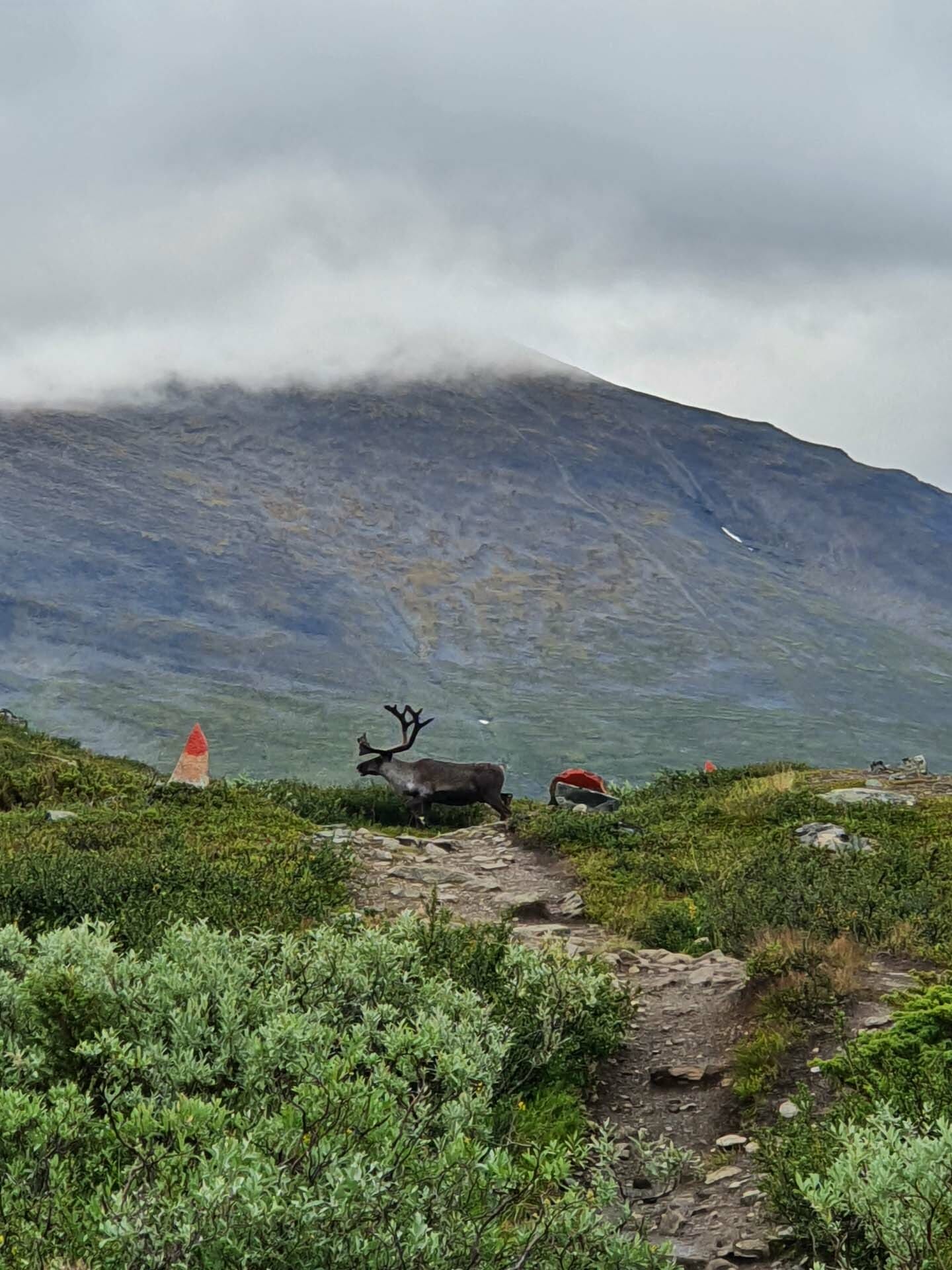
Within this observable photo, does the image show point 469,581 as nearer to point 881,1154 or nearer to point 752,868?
point 752,868

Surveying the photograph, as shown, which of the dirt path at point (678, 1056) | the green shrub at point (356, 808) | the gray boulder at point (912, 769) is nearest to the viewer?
the dirt path at point (678, 1056)

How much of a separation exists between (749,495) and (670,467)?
37.9 feet

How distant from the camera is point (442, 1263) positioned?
3.88 m

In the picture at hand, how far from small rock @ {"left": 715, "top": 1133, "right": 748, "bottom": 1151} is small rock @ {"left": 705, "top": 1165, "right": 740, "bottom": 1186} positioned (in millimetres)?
338

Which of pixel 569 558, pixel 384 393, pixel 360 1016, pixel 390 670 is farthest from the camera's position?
pixel 384 393

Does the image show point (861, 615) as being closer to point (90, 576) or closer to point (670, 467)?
point (670, 467)

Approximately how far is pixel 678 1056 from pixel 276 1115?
4.03m

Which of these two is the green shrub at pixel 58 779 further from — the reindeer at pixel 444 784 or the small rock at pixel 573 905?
the small rock at pixel 573 905

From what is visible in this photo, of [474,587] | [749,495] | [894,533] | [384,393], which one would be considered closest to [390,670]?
[474,587]

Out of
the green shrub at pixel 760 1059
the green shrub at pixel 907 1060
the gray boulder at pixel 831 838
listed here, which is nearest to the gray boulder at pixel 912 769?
the gray boulder at pixel 831 838

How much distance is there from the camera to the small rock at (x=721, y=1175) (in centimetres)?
624

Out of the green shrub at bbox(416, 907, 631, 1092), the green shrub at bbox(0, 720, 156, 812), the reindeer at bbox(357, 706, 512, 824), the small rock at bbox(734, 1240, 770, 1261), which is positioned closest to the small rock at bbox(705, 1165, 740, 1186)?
the small rock at bbox(734, 1240, 770, 1261)

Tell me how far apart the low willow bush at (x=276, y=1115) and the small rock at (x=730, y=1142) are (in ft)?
2.88

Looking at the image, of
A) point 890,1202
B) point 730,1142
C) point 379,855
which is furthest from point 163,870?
point 890,1202
